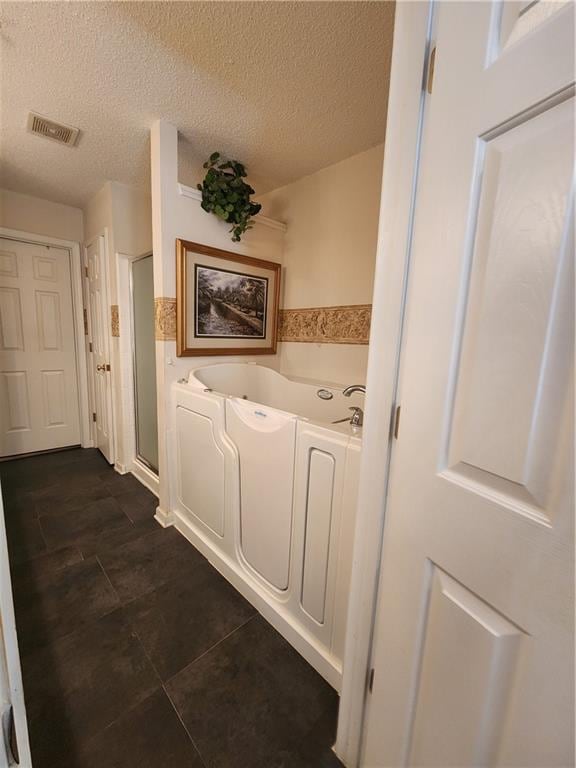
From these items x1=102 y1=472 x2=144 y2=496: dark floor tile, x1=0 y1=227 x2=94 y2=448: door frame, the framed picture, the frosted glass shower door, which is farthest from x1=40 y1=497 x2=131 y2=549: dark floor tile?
x1=0 y1=227 x2=94 y2=448: door frame

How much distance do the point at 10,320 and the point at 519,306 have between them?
3664mm

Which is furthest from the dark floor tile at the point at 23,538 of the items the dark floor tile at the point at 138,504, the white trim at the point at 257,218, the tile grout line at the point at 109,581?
the white trim at the point at 257,218

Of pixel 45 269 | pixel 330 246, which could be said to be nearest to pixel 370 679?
pixel 330 246

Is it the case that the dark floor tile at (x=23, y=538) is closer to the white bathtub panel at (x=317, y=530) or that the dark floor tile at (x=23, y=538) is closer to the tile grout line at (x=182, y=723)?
the tile grout line at (x=182, y=723)

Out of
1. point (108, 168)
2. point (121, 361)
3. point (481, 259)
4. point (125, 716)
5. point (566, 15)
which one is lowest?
point (125, 716)

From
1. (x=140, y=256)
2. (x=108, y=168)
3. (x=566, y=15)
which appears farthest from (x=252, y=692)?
(x=108, y=168)

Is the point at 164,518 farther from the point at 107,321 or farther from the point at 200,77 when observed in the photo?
the point at 200,77

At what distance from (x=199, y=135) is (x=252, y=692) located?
8.81 feet

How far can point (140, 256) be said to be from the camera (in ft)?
7.80

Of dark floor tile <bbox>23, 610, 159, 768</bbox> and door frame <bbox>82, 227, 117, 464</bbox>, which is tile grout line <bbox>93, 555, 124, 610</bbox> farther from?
door frame <bbox>82, 227, 117, 464</bbox>

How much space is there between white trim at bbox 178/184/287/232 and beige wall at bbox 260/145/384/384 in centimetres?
8

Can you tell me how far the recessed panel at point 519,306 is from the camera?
39 centimetres

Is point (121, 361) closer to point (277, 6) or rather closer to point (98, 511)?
point (98, 511)

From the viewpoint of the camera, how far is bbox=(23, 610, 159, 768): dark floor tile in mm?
937
